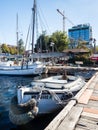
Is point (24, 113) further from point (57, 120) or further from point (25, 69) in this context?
point (25, 69)

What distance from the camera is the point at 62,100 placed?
11914 mm

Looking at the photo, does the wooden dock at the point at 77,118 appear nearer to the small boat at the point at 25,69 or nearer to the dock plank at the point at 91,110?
the dock plank at the point at 91,110

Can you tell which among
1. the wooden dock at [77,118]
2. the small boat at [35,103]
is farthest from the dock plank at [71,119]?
the small boat at [35,103]

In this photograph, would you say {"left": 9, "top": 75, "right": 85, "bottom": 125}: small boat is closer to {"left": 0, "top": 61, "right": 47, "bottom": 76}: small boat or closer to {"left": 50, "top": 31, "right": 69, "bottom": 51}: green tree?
{"left": 0, "top": 61, "right": 47, "bottom": 76}: small boat

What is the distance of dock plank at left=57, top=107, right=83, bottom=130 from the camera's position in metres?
5.74

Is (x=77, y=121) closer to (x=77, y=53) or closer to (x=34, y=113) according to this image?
(x=34, y=113)

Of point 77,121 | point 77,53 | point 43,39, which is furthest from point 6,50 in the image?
point 77,121

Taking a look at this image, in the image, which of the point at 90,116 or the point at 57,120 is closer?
the point at 57,120

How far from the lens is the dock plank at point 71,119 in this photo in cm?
574

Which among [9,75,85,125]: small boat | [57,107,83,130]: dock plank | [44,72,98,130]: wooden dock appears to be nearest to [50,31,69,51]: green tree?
[9,75,85,125]: small boat

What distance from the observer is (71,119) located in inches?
250

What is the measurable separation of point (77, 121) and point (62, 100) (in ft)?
18.6

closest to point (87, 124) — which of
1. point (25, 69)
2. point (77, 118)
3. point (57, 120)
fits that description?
point (77, 118)

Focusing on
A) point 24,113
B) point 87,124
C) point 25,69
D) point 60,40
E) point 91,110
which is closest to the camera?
point 87,124
